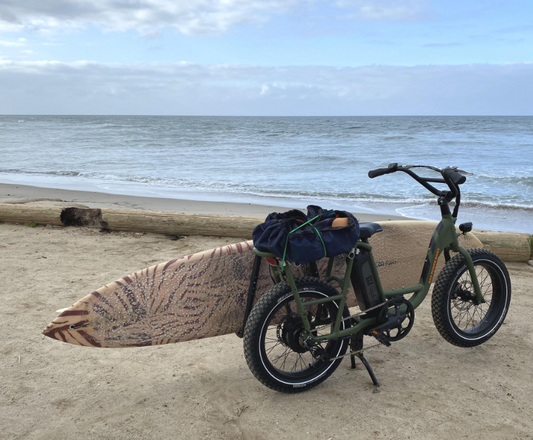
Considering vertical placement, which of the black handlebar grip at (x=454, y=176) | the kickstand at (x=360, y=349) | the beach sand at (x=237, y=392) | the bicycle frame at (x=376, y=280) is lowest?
the beach sand at (x=237, y=392)

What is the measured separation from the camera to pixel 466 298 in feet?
10.5

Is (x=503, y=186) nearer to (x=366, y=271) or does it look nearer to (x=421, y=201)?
(x=421, y=201)

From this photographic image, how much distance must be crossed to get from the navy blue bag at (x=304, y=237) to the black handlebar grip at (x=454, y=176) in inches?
29.3

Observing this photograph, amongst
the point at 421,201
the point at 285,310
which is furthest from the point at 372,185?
the point at 285,310

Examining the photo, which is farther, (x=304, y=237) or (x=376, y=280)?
(x=376, y=280)

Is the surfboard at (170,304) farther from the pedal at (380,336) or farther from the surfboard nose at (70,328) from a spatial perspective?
the pedal at (380,336)

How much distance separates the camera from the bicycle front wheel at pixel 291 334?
247cm

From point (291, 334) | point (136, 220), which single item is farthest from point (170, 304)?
point (136, 220)

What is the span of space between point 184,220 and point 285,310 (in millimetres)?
3426

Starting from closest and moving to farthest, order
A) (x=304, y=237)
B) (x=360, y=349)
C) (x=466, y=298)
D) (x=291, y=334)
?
(x=304, y=237), (x=291, y=334), (x=360, y=349), (x=466, y=298)

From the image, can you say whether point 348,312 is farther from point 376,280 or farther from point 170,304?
point 170,304

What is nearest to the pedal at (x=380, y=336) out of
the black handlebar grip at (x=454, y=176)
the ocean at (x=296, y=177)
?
the black handlebar grip at (x=454, y=176)

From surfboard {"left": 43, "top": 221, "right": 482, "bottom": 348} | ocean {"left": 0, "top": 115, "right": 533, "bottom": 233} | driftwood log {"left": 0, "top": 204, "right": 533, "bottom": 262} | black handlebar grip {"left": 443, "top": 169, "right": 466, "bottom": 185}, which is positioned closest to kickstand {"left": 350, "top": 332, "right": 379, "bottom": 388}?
surfboard {"left": 43, "top": 221, "right": 482, "bottom": 348}

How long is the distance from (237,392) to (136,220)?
3.72 metres
